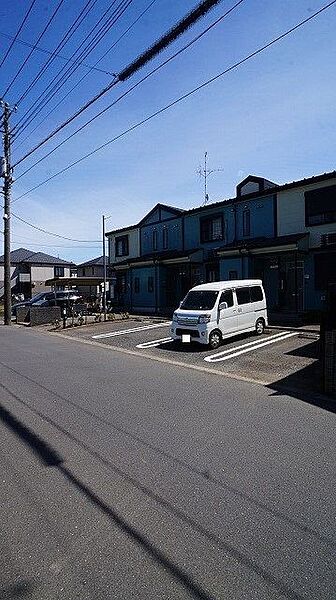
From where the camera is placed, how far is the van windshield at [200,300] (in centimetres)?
1220

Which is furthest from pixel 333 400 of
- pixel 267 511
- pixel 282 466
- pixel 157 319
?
pixel 157 319

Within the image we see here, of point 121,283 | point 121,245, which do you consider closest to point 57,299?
point 121,283

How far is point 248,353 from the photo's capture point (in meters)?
11.0

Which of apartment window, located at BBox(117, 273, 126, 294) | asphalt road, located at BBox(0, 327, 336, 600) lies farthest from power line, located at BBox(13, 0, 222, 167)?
apartment window, located at BBox(117, 273, 126, 294)

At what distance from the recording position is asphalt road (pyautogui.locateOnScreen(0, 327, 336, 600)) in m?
2.40

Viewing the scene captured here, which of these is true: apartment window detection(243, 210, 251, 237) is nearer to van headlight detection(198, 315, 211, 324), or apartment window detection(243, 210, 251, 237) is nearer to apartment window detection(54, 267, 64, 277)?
van headlight detection(198, 315, 211, 324)

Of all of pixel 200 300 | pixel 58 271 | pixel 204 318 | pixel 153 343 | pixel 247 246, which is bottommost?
pixel 153 343

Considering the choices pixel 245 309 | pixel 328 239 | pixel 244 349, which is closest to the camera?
pixel 244 349

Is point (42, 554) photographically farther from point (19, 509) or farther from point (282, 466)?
point (282, 466)

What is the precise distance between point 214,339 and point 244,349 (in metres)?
0.93

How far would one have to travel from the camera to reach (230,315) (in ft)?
40.6

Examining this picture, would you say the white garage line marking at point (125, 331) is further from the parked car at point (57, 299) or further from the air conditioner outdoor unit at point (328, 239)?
the parked car at point (57, 299)

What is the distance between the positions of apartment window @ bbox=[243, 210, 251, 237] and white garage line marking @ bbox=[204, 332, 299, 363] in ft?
25.3

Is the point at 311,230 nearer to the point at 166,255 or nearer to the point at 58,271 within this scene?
the point at 166,255
